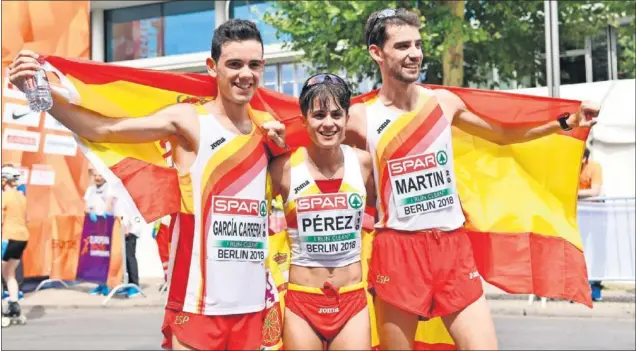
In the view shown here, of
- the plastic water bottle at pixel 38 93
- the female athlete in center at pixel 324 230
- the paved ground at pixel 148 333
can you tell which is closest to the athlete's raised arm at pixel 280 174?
the female athlete in center at pixel 324 230

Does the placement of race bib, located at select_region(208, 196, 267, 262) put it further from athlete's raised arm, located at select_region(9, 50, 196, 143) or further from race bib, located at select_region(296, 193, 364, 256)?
athlete's raised arm, located at select_region(9, 50, 196, 143)

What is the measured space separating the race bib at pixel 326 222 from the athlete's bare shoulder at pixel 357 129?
0.44 m

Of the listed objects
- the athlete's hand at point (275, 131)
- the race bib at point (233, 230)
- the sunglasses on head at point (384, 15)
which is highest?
the sunglasses on head at point (384, 15)

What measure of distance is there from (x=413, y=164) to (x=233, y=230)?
1097mm

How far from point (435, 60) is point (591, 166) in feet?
25.1

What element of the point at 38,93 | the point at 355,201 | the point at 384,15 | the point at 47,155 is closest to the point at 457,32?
the point at 47,155

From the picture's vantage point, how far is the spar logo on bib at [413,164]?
5121mm

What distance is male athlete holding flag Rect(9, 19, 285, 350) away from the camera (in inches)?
183

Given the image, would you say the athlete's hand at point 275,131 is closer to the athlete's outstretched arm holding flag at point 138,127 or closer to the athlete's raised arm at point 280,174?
the athlete's outstretched arm holding flag at point 138,127

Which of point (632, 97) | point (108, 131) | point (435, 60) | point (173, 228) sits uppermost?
point (435, 60)

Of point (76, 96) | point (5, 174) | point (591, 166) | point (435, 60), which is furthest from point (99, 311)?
point (76, 96)

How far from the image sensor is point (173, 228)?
4898 mm

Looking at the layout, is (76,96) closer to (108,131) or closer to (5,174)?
(108,131)

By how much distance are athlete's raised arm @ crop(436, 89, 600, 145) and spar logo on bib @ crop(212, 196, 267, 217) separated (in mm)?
1334
